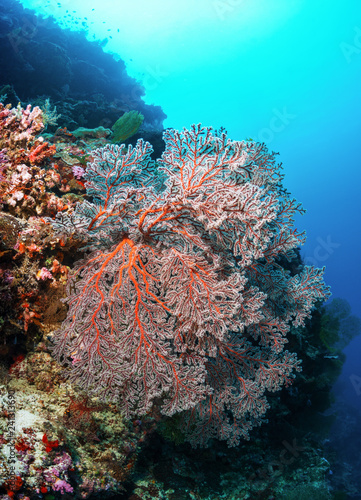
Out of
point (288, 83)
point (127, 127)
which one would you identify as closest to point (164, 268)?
point (127, 127)

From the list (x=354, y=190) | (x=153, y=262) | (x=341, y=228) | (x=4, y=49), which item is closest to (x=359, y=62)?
(x=354, y=190)

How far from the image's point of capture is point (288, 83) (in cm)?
11162

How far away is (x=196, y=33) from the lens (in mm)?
110375

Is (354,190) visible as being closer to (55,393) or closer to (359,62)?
(359,62)

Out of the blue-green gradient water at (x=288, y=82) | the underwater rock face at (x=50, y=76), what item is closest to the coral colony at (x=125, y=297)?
the underwater rock face at (x=50, y=76)

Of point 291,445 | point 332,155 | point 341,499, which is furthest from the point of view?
point 332,155

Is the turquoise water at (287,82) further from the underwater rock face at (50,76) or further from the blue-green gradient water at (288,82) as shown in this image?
the underwater rock face at (50,76)

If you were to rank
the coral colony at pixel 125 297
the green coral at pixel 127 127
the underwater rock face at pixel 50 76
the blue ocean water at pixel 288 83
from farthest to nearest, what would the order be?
the blue ocean water at pixel 288 83, the underwater rock face at pixel 50 76, the green coral at pixel 127 127, the coral colony at pixel 125 297

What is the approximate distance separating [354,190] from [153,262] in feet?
383

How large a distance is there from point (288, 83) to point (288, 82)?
0.39 metres

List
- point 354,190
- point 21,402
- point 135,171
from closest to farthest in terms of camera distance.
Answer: point 21,402 → point 135,171 → point 354,190

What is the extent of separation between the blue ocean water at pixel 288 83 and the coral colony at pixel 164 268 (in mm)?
91483

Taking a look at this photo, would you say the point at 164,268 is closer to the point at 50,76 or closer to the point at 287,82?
the point at 50,76

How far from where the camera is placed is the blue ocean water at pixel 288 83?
305ft
